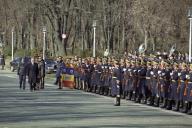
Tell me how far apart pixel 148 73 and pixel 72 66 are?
1157 centimetres

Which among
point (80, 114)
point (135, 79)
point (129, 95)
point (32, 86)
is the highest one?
point (135, 79)

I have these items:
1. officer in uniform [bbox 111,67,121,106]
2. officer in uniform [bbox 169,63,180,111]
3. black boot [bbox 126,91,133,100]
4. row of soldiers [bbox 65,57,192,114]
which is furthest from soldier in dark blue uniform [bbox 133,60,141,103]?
officer in uniform [bbox 169,63,180,111]

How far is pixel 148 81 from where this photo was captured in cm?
2823

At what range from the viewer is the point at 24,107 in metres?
24.9

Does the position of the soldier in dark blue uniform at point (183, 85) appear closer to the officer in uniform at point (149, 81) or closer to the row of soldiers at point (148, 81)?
the row of soldiers at point (148, 81)

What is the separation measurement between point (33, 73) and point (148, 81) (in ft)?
31.3

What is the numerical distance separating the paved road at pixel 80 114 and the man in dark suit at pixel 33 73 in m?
5.65

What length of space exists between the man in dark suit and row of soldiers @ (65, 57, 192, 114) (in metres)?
3.31

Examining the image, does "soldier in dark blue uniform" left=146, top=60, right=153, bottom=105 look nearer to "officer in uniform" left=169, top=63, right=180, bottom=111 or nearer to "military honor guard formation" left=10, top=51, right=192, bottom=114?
"military honor guard formation" left=10, top=51, right=192, bottom=114

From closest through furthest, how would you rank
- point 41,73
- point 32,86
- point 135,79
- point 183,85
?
1. point 183,85
2. point 135,79
3. point 32,86
4. point 41,73

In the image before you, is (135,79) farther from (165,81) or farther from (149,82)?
(165,81)

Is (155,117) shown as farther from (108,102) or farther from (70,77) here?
(70,77)

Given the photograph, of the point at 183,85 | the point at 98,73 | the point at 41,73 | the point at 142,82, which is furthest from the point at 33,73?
the point at 183,85

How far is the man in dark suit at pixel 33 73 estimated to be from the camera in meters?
35.8
